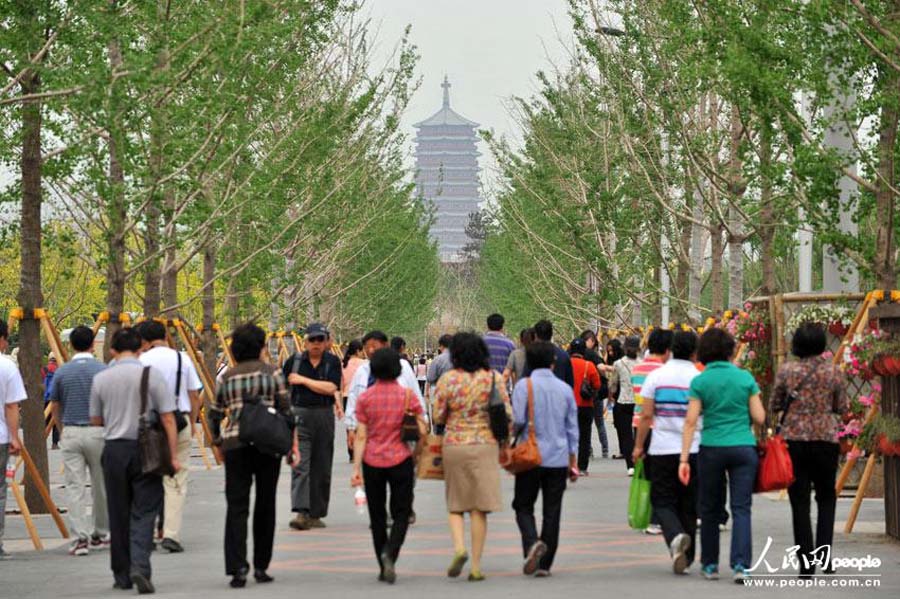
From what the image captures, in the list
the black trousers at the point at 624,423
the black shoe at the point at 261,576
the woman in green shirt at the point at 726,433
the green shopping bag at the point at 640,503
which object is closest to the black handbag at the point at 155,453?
the black shoe at the point at 261,576

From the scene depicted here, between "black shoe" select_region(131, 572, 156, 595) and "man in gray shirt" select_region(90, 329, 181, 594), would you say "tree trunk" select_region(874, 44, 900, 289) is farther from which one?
"black shoe" select_region(131, 572, 156, 595)

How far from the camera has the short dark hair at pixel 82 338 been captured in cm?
1395

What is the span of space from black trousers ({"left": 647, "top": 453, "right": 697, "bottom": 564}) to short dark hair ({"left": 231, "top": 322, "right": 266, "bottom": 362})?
8.75 ft

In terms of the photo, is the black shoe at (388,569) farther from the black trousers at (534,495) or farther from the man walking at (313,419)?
the man walking at (313,419)

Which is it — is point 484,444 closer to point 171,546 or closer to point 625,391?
point 171,546

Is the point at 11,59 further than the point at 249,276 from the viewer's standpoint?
No

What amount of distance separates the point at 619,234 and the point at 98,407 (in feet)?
76.9

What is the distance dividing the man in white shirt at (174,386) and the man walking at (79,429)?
1.55 ft

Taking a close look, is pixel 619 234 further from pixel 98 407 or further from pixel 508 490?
pixel 98 407

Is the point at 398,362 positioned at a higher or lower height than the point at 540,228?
lower

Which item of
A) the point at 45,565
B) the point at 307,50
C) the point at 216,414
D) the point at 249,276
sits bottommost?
the point at 45,565

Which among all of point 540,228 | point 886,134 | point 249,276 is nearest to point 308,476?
point 886,134

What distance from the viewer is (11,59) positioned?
53.3 ft

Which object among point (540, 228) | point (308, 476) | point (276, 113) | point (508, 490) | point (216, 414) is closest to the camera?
point (216, 414)
